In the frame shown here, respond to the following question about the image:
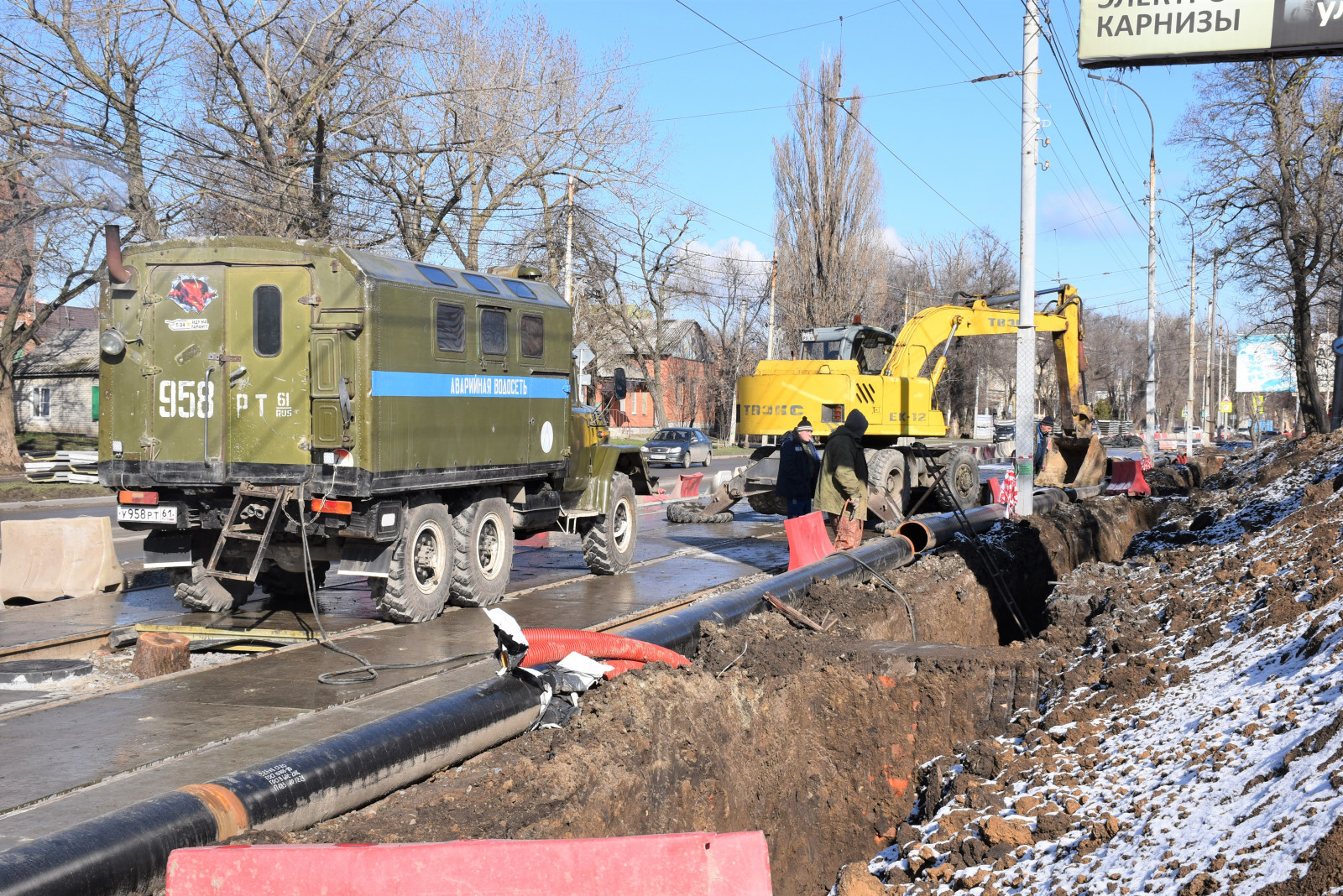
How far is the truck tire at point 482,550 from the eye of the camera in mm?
10133

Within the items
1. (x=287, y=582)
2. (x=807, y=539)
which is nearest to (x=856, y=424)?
(x=807, y=539)

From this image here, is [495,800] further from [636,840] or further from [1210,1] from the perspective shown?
[1210,1]

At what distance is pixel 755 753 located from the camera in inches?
237

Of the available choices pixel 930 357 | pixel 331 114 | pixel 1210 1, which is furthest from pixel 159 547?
pixel 331 114

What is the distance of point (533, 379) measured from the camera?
1123 cm

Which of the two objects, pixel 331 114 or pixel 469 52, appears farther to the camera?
pixel 469 52

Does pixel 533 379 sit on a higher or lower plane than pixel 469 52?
lower

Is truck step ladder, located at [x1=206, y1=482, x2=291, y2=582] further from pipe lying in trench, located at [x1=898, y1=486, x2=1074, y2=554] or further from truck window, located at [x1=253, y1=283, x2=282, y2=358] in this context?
pipe lying in trench, located at [x1=898, y1=486, x2=1074, y2=554]

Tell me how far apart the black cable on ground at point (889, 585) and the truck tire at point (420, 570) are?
3.60 m

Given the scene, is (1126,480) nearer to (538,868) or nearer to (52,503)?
(538,868)

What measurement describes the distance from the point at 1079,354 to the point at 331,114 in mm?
17936

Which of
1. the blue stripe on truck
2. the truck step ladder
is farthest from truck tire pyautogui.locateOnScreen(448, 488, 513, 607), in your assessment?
the truck step ladder

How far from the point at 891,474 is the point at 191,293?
11275mm

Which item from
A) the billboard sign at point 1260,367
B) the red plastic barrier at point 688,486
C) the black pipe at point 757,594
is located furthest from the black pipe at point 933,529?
the billboard sign at point 1260,367
